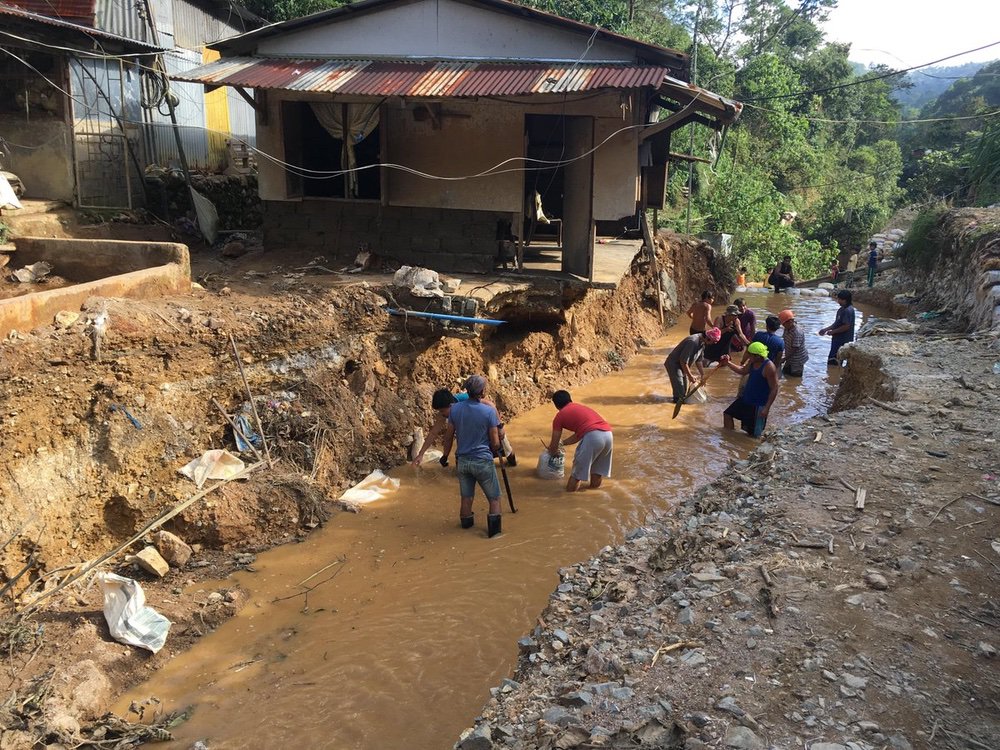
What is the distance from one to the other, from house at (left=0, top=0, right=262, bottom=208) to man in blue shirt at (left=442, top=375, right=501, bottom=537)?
7.92 metres

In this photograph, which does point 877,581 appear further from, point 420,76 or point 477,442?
point 420,76

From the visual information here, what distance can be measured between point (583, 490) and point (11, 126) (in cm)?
1146

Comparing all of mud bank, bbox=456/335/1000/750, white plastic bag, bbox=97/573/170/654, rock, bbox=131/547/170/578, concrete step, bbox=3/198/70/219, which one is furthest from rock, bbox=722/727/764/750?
concrete step, bbox=3/198/70/219

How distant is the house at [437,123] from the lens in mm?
10398

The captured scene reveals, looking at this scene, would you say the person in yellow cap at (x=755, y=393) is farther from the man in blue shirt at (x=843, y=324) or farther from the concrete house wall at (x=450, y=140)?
the man in blue shirt at (x=843, y=324)

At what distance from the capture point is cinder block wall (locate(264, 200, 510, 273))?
11.3m

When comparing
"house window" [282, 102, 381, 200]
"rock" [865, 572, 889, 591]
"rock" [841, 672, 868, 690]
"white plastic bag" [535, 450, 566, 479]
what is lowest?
"white plastic bag" [535, 450, 566, 479]

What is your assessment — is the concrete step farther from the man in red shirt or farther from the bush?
the bush

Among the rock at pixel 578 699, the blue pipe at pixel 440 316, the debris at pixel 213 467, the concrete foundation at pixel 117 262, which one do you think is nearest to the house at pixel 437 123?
the blue pipe at pixel 440 316

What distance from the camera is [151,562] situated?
20.7 ft

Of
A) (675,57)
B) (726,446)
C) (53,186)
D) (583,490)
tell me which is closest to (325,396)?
(583,490)

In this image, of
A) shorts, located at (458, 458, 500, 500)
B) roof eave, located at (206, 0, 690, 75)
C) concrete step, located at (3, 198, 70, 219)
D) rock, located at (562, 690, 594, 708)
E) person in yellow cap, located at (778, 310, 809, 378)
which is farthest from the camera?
person in yellow cap, located at (778, 310, 809, 378)

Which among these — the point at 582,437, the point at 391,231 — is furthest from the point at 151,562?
the point at 391,231

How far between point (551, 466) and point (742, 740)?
5.45 metres
